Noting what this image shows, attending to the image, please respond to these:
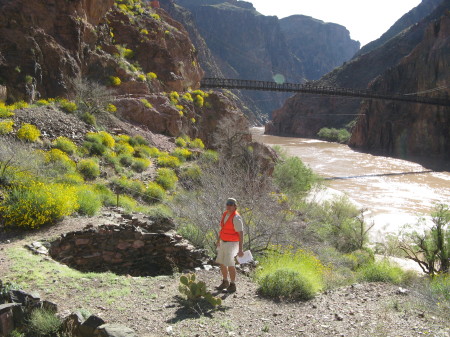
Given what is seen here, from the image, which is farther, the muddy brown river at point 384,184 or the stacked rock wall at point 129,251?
the muddy brown river at point 384,184

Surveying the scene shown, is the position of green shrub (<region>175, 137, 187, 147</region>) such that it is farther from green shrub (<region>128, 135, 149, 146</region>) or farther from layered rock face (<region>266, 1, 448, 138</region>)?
layered rock face (<region>266, 1, 448, 138</region>)

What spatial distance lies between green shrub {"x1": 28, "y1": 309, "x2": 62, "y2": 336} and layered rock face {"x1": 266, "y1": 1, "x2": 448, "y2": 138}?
9839 cm

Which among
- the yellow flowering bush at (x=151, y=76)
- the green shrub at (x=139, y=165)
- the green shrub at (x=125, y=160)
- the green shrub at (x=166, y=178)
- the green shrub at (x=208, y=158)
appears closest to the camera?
the green shrub at (x=166, y=178)

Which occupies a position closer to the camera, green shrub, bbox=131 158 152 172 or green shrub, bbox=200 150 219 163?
green shrub, bbox=131 158 152 172

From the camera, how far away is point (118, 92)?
20.8 m

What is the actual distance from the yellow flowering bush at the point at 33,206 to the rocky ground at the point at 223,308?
2.61 feet

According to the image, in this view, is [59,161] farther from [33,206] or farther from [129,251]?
[129,251]

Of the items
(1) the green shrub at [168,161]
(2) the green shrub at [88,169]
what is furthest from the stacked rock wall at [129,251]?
(1) the green shrub at [168,161]

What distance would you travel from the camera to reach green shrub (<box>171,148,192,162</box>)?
702 inches

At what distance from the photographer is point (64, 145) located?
506 inches

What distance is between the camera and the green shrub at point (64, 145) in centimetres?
1280

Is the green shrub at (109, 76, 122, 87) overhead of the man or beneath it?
overhead

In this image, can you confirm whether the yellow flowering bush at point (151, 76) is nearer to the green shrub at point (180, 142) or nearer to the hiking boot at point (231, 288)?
the green shrub at point (180, 142)

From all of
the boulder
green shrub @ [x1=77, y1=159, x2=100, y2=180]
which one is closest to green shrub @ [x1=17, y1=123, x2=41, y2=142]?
green shrub @ [x1=77, y1=159, x2=100, y2=180]
